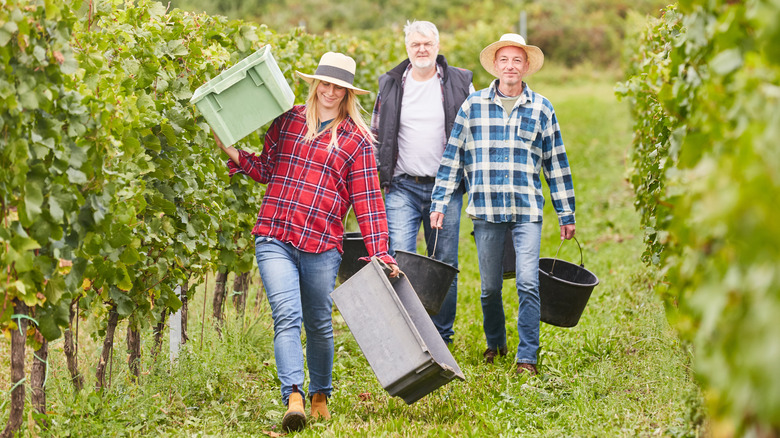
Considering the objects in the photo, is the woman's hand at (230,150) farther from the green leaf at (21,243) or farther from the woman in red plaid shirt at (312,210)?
the green leaf at (21,243)

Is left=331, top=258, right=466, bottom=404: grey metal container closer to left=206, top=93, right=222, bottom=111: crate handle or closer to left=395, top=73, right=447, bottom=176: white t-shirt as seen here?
left=206, top=93, right=222, bottom=111: crate handle

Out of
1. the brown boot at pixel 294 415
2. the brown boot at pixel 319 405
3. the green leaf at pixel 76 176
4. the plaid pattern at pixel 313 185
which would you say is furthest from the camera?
the brown boot at pixel 319 405

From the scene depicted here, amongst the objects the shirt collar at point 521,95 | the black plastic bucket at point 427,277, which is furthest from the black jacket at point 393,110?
the black plastic bucket at point 427,277

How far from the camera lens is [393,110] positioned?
5562 mm

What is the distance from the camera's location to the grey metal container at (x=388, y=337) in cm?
407

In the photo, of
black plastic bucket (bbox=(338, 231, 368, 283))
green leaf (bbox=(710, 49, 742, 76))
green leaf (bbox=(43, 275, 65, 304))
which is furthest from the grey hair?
green leaf (bbox=(710, 49, 742, 76))

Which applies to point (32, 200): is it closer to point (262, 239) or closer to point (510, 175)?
point (262, 239)

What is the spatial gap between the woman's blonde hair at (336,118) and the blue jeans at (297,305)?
0.59 metres

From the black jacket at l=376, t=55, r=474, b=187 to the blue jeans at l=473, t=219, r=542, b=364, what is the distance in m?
0.73

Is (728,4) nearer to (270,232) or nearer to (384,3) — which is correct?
(270,232)

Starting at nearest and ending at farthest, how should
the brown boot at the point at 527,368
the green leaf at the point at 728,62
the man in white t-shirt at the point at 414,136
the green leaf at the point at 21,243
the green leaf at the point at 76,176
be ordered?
the green leaf at the point at 728,62
the green leaf at the point at 21,243
the green leaf at the point at 76,176
the brown boot at the point at 527,368
the man in white t-shirt at the point at 414,136

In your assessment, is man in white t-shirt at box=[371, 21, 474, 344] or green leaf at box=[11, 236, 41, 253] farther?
man in white t-shirt at box=[371, 21, 474, 344]

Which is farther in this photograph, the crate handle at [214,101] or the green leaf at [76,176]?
the crate handle at [214,101]

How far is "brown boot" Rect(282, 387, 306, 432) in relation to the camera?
13.8 feet
